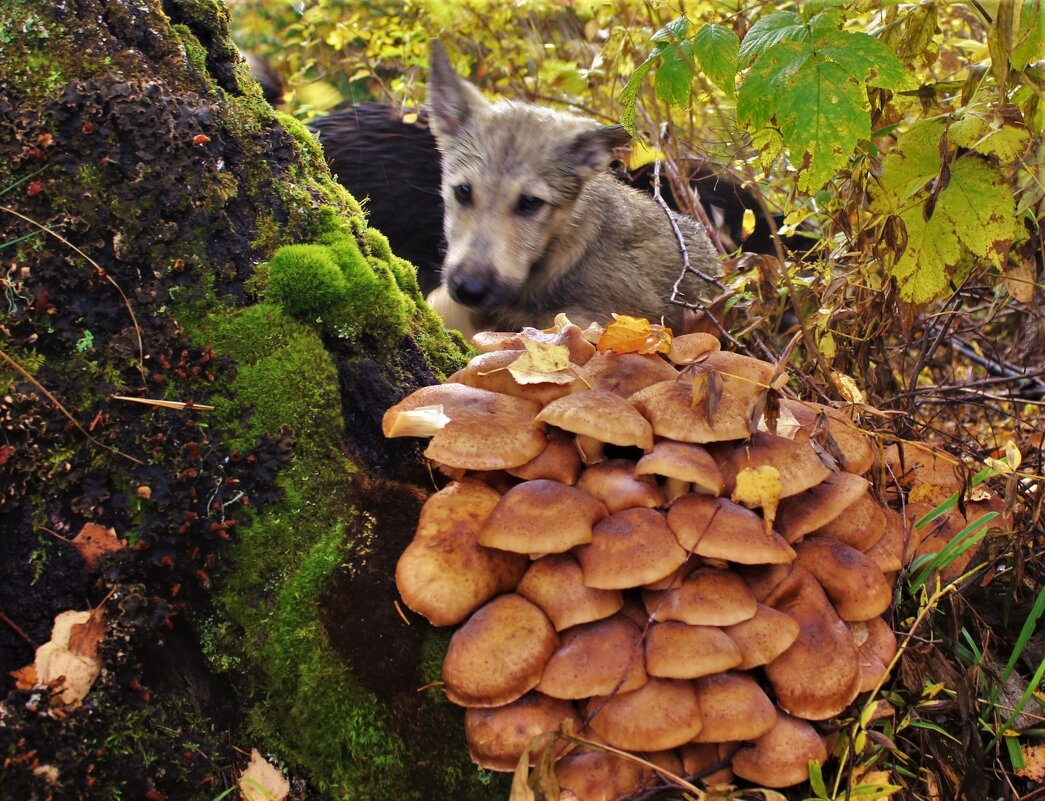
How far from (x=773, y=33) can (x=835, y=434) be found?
1.34 meters

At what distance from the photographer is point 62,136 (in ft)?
8.01

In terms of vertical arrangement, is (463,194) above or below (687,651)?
below

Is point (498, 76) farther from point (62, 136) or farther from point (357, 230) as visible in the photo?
point (62, 136)

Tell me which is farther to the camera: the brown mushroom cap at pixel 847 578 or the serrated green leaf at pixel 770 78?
the serrated green leaf at pixel 770 78

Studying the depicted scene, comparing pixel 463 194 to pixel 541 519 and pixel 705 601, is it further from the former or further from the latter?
pixel 705 601

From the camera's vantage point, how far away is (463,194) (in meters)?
5.10

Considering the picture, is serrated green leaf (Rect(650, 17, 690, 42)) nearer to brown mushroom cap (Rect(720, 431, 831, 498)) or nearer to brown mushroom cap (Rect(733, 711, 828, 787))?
brown mushroom cap (Rect(720, 431, 831, 498))

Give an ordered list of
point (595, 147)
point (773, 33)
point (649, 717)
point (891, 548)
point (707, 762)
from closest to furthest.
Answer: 1. point (649, 717)
2. point (707, 762)
3. point (891, 548)
4. point (773, 33)
5. point (595, 147)

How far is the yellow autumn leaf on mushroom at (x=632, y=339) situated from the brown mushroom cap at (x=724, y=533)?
670 millimetres

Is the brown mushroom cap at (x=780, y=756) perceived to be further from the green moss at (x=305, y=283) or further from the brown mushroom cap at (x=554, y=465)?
the green moss at (x=305, y=283)

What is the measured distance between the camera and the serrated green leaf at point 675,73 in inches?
111

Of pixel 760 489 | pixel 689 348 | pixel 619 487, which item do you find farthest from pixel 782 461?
pixel 689 348

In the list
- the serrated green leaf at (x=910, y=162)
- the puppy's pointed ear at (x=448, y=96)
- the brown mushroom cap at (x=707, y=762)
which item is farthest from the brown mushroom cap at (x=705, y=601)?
the puppy's pointed ear at (x=448, y=96)

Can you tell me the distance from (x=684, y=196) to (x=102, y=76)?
437 centimetres
